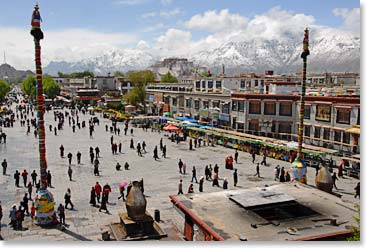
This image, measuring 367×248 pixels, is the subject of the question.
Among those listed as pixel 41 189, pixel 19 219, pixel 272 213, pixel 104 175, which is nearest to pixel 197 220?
pixel 272 213

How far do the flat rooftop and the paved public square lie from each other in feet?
10.1

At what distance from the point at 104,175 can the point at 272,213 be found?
51.8 ft

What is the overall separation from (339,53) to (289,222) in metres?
158

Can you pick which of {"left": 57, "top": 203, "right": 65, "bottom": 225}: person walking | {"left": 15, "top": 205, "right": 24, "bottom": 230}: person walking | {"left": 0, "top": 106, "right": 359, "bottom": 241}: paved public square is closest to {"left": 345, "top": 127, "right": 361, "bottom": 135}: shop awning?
{"left": 0, "top": 106, "right": 359, "bottom": 241}: paved public square

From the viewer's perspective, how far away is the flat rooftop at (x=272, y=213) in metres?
12.6

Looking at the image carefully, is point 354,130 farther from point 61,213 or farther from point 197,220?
point 61,213

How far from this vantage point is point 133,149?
38500mm

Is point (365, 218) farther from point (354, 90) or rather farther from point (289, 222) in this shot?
point (354, 90)

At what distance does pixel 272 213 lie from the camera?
49.4 ft

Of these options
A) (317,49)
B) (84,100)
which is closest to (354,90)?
(84,100)

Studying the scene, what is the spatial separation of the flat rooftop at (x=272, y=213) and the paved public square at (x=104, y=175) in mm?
3070

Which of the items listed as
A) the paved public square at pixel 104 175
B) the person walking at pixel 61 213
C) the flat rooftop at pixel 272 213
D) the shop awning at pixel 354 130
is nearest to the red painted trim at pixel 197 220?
the flat rooftop at pixel 272 213

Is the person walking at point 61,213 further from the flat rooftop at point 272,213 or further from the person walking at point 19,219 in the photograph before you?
the flat rooftop at point 272,213

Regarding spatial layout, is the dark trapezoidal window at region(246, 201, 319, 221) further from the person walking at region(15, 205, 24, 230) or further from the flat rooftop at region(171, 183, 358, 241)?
the person walking at region(15, 205, 24, 230)
